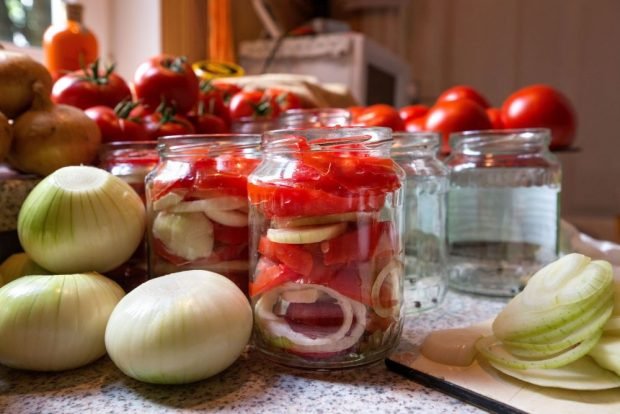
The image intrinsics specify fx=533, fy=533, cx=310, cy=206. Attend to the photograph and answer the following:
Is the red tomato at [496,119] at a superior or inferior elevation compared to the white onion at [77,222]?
superior

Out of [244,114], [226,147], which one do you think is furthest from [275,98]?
[226,147]

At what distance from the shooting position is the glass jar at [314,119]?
0.83 m

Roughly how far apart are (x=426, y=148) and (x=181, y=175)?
0.31m

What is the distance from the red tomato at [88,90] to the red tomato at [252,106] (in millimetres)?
234

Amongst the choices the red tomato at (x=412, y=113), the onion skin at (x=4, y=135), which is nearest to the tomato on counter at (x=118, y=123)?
the onion skin at (x=4, y=135)

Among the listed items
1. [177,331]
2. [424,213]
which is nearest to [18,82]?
[177,331]

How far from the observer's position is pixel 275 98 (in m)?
1.01

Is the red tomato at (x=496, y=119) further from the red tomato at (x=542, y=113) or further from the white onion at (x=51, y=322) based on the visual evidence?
the white onion at (x=51, y=322)

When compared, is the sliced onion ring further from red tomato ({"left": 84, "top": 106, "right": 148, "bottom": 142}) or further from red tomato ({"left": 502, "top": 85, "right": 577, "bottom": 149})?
red tomato ({"left": 502, "top": 85, "right": 577, "bottom": 149})

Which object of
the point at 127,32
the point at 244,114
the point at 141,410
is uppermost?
the point at 127,32

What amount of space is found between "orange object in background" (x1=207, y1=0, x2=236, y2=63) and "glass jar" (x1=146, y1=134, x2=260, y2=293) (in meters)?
1.22

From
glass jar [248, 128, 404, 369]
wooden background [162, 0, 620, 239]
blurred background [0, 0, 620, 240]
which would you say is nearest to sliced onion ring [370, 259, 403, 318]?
glass jar [248, 128, 404, 369]

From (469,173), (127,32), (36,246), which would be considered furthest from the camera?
(127,32)

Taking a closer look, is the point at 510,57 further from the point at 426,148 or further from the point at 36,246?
the point at 36,246
